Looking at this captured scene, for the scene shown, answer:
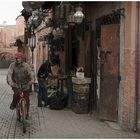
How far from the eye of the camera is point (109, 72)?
38.3 feet

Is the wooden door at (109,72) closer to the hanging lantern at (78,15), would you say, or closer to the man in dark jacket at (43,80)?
the hanging lantern at (78,15)

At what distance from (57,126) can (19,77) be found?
1.54m

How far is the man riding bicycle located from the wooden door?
2027mm

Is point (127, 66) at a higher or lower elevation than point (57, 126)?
higher

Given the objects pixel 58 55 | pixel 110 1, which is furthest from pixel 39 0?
pixel 58 55

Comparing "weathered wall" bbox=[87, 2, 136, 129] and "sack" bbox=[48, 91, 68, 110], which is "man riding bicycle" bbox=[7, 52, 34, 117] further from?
"sack" bbox=[48, 91, 68, 110]

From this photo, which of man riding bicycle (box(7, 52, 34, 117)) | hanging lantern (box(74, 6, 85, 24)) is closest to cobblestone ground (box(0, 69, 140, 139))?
man riding bicycle (box(7, 52, 34, 117))

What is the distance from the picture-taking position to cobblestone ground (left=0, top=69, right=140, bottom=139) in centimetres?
1002

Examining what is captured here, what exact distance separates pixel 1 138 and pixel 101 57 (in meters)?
3.91

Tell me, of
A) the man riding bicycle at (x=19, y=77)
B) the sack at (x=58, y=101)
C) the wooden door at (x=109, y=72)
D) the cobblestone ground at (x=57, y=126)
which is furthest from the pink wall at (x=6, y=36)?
the man riding bicycle at (x=19, y=77)

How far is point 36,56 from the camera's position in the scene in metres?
33.5

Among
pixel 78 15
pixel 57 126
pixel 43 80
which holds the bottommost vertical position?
pixel 57 126

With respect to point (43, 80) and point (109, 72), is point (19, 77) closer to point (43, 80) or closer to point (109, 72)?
point (109, 72)

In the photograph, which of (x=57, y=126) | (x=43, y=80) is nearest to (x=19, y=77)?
(x=57, y=126)
